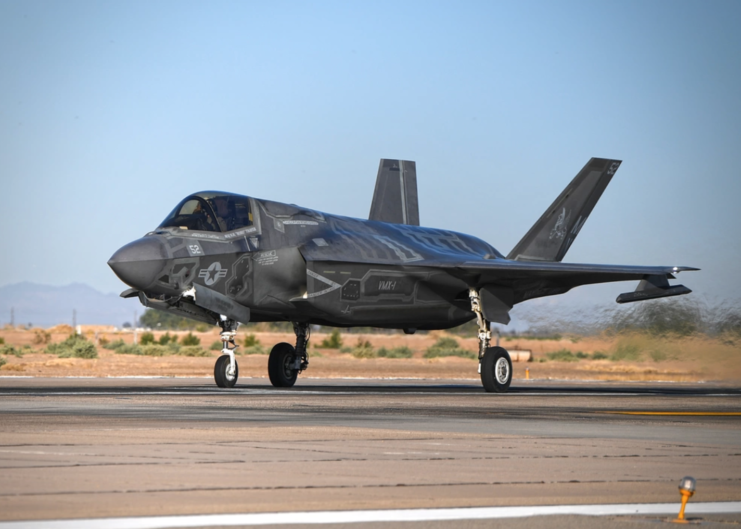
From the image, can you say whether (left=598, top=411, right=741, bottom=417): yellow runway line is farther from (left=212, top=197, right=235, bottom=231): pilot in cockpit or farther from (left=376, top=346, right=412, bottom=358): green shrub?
(left=376, top=346, right=412, bottom=358): green shrub

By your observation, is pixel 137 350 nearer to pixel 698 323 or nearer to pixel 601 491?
pixel 698 323

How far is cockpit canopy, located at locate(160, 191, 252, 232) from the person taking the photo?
21.5 meters

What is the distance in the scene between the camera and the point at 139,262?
65.9ft

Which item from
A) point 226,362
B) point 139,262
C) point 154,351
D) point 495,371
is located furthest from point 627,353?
point 154,351

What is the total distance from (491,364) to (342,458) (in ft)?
48.3

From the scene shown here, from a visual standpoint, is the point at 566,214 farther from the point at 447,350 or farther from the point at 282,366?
the point at 447,350

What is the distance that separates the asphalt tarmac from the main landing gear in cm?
730

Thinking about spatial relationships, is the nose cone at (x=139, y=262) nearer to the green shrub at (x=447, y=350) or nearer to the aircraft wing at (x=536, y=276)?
the aircraft wing at (x=536, y=276)

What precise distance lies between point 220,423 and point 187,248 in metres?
8.73

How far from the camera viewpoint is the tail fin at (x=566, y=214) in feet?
96.8

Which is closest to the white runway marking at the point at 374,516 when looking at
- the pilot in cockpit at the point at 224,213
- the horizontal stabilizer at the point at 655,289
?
the pilot in cockpit at the point at 224,213

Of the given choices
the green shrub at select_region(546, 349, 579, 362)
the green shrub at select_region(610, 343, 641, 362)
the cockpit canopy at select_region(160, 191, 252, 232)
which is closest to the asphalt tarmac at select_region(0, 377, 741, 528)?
the cockpit canopy at select_region(160, 191, 252, 232)

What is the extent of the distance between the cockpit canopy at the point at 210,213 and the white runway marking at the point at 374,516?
15.3 metres

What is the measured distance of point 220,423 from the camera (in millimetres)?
12656
